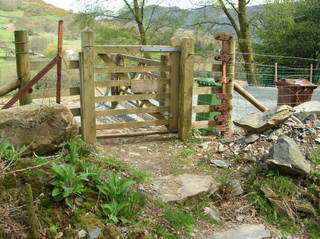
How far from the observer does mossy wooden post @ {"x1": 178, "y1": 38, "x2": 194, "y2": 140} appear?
20.7ft

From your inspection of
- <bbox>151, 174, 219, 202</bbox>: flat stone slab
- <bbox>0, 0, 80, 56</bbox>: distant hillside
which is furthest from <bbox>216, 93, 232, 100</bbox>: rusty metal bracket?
<bbox>0, 0, 80, 56</bbox>: distant hillside

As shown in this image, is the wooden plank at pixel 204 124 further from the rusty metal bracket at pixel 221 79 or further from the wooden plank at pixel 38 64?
the wooden plank at pixel 38 64

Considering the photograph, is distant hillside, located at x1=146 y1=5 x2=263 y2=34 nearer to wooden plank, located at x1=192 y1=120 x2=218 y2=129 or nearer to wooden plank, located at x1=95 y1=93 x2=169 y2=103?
wooden plank, located at x1=192 y1=120 x2=218 y2=129

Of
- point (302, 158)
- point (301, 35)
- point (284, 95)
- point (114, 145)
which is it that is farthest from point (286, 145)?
point (301, 35)

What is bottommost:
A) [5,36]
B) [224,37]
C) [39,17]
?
[224,37]

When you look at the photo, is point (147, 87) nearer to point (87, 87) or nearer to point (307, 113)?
point (87, 87)

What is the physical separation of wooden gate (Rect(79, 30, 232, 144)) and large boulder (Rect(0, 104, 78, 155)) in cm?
92

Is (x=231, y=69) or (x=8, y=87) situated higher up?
(x=231, y=69)

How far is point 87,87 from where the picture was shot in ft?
18.9

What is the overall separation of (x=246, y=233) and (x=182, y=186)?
3.31 feet

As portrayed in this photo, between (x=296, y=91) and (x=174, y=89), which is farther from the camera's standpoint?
(x=296, y=91)

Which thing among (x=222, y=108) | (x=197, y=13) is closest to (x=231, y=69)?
(x=222, y=108)

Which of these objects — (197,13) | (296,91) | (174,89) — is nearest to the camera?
(174,89)

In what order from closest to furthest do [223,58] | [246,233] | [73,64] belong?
[246,233]
[73,64]
[223,58]
